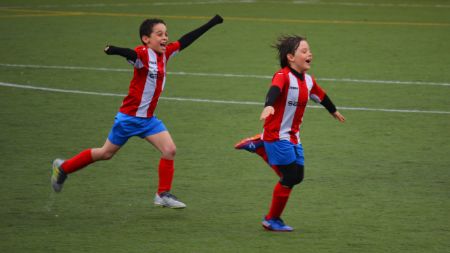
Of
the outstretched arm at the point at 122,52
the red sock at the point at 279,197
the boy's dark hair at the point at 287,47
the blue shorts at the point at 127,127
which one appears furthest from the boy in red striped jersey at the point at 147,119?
the boy's dark hair at the point at 287,47

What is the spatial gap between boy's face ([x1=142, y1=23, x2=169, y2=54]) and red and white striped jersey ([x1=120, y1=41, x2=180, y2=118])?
2.2 inches

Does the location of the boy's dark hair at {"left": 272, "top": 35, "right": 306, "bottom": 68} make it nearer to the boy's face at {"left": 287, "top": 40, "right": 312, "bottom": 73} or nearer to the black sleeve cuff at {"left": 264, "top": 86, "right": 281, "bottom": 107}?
the boy's face at {"left": 287, "top": 40, "right": 312, "bottom": 73}

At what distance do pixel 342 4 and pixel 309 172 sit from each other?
1903cm

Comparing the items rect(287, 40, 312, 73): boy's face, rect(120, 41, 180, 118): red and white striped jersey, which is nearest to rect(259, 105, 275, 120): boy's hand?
rect(287, 40, 312, 73): boy's face

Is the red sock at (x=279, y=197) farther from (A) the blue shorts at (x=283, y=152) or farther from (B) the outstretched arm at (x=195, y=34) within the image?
(B) the outstretched arm at (x=195, y=34)

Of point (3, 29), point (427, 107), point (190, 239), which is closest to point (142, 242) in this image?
point (190, 239)

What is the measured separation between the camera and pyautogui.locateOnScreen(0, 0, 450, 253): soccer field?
8453 millimetres

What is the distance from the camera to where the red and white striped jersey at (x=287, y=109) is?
329 inches

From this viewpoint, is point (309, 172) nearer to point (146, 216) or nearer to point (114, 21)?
point (146, 216)

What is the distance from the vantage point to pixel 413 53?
19422mm

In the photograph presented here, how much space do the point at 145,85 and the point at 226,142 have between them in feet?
10.9

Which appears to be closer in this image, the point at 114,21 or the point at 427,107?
the point at 427,107

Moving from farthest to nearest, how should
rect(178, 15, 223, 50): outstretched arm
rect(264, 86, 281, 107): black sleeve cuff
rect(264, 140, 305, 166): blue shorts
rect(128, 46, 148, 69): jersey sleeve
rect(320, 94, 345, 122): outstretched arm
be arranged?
1. rect(178, 15, 223, 50): outstretched arm
2. rect(128, 46, 148, 69): jersey sleeve
3. rect(320, 94, 345, 122): outstretched arm
4. rect(264, 140, 305, 166): blue shorts
5. rect(264, 86, 281, 107): black sleeve cuff

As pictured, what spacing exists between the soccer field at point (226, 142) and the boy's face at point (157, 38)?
161 centimetres
